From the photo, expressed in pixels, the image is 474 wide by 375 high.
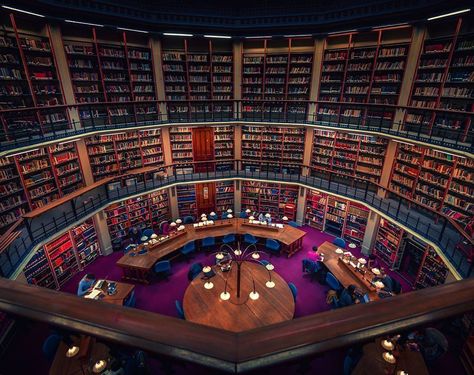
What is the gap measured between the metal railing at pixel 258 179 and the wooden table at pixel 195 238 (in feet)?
7.12

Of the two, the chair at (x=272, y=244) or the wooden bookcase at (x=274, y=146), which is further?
the wooden bookcase at (x=274, y=146)

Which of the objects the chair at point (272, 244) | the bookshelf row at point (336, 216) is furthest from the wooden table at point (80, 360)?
the bookshelf row at point (336, 216)

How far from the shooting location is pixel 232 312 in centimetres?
617

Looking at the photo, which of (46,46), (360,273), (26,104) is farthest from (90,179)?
(360,273)

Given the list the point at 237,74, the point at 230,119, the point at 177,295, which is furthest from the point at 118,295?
the point at 237,74

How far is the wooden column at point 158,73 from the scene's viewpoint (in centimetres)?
1028

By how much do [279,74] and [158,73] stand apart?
16.4ft

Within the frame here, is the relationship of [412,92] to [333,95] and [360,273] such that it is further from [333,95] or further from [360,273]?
[360,273]

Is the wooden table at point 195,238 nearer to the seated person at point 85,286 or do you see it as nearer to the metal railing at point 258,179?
the seated person at point 85,286

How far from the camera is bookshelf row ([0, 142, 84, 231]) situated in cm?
761

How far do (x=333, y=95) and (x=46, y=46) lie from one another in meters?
10.3

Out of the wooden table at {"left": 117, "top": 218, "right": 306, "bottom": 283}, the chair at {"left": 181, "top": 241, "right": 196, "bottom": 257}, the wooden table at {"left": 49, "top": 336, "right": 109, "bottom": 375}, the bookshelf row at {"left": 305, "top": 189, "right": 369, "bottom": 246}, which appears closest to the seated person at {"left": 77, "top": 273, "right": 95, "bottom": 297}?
the wooden table at {"left": 117, "top": 218, "right": 306, "bottom": 283}

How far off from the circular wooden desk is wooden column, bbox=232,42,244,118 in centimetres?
730

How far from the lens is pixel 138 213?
1104 centimetres
